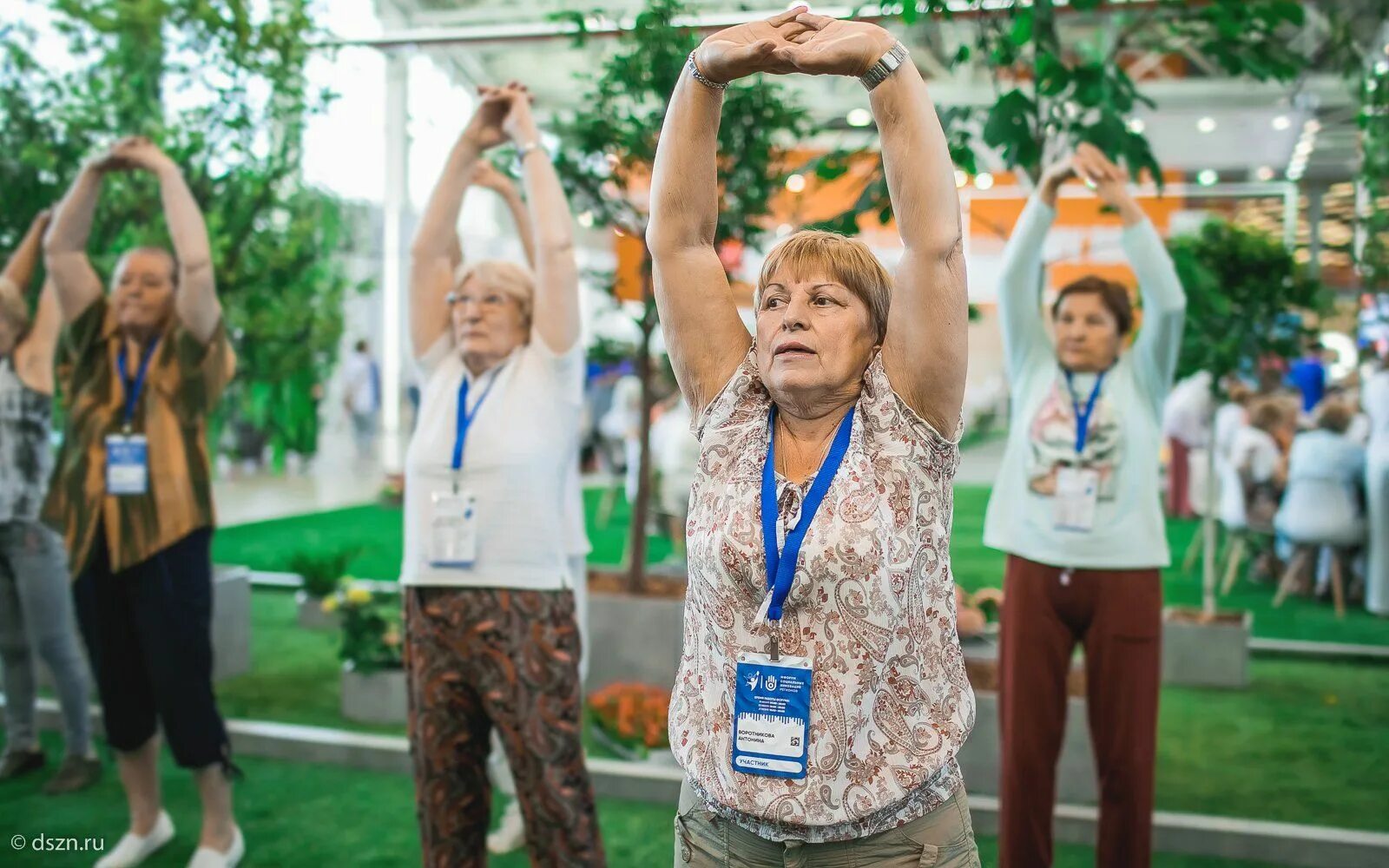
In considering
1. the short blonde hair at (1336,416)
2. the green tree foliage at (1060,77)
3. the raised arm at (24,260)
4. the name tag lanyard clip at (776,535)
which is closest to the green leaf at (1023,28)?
the green tree foliage at (1060,77)

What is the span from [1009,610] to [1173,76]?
593 inches

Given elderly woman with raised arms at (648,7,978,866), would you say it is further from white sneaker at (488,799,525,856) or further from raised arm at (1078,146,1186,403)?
white sneaker at (488,799,525,856)

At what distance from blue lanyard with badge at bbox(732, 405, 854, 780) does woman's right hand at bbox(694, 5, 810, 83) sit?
1.85 ft

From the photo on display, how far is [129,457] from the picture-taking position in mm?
3047

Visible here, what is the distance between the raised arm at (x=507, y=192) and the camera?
10.1 ft

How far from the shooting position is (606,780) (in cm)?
385

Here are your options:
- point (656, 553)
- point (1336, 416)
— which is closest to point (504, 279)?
point (1336, 416)

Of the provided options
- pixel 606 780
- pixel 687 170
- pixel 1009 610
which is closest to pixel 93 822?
pixel 606 780

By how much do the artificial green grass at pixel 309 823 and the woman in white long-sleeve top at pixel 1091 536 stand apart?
0.57m

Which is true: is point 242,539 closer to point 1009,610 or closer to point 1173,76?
point 1009,610

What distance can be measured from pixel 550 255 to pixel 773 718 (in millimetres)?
1489

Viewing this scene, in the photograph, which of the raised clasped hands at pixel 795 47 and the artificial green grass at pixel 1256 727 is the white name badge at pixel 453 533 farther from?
the artificial green grass at pixel 1256 727

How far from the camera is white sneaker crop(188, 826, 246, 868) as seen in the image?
10.3ft

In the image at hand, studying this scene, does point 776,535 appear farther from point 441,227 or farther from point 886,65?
point 441,227
